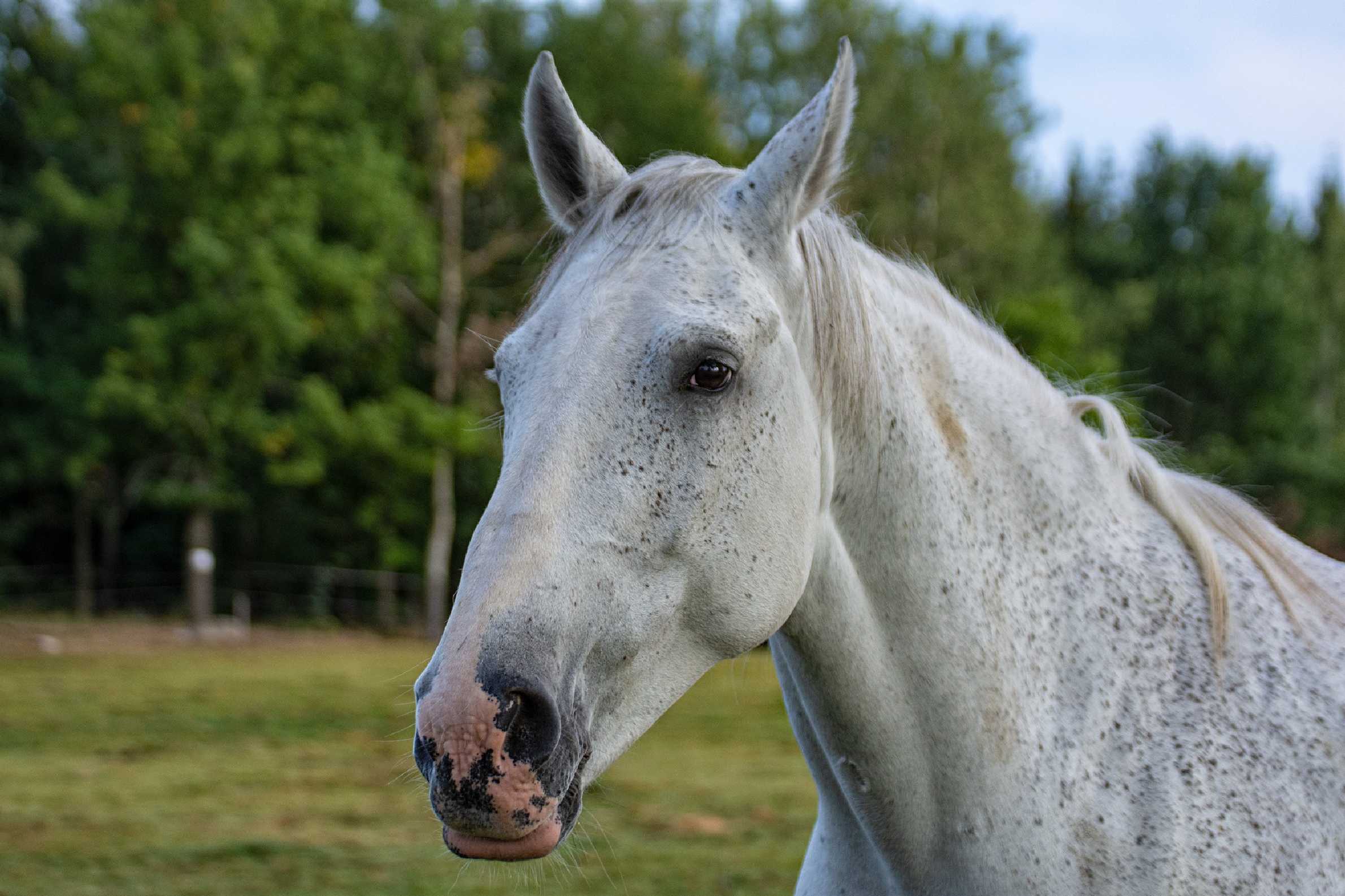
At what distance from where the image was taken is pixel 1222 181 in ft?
146

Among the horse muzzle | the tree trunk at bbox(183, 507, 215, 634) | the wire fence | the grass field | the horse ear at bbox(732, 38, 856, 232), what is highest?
the horse ear at bbox(732, 38, 856, 232)

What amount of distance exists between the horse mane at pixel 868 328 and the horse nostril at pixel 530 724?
72 centimetres

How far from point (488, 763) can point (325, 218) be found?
20.2 metres

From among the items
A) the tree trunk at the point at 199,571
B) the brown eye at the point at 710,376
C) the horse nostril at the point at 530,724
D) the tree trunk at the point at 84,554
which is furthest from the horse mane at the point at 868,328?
the tree trunk at the point at 84,554

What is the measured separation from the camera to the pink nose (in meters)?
1.51

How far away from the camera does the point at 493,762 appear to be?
4.97ft

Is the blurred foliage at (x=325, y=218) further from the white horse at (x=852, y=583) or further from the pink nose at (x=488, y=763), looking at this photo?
the pink nose at (x=488, y=763)

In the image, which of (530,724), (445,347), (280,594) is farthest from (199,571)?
(530,724)

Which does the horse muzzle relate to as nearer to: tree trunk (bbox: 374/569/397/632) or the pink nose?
the pink nose

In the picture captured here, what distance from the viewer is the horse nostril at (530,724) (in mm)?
1531

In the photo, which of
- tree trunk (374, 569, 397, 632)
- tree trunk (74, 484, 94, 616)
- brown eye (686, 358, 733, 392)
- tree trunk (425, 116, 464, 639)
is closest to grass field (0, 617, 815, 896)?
brown eye (686, 358, 733, 392)

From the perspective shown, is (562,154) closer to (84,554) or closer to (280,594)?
(280,594)

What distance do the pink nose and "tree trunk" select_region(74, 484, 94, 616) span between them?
21.2 m

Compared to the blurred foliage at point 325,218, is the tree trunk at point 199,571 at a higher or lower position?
lower
